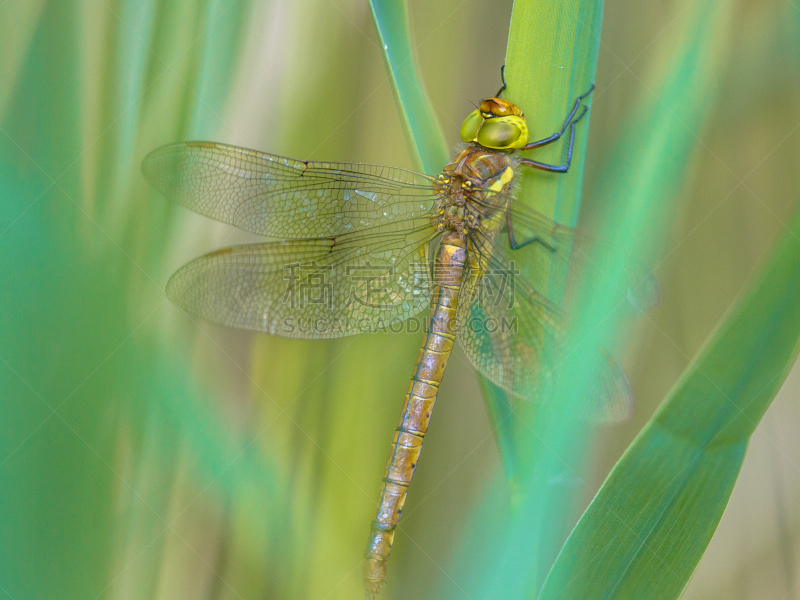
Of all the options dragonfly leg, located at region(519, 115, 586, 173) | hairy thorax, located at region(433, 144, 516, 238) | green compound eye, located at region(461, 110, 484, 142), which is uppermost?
green compound eye, located at region(461, 110, 484, 142)

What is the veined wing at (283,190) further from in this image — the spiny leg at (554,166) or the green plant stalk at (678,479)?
the green plant stalk at (678,479)

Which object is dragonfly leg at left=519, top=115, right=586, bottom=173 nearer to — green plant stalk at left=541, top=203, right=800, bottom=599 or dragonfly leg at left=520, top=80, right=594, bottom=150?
dragonfly leg at left=520, top=80, right=594, bottom=150

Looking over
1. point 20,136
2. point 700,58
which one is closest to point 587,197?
point 700,58

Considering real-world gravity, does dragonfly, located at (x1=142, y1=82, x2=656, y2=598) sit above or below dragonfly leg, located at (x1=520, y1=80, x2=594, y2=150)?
below

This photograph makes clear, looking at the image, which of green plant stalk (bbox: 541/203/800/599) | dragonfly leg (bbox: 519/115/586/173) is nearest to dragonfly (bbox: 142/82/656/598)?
dragonfly leg (bbox: 519/115/586/173)

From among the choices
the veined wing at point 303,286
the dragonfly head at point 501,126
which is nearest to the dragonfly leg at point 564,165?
the dragonfly head at point 501,126

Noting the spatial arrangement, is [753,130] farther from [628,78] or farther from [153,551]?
[153,551]

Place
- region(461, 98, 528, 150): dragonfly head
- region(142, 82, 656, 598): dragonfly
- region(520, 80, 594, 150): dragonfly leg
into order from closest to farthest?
region(520, 80, 594, 150): dragonfly leg, region(461, 98, 528, 150): dragonfly head, region(142, 82, 656, 598): dragonfly

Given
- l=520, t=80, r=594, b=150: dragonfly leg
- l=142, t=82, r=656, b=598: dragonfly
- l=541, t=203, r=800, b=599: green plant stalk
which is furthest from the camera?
l=142, t=82, r=656, b=598: dragonfly
